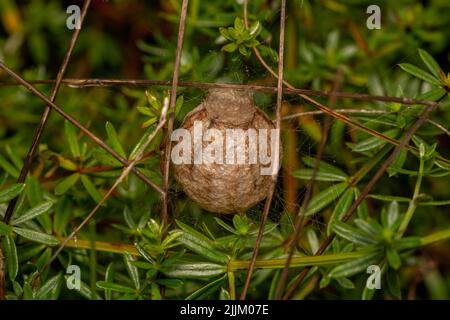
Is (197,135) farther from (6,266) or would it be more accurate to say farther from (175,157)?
(6,266)

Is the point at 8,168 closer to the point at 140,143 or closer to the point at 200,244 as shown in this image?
the point at 140,143

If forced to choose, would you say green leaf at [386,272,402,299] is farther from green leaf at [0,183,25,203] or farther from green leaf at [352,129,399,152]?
green leaf at [0,183,25,203]

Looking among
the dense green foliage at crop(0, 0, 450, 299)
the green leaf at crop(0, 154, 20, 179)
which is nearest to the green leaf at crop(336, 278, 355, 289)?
the dense green foliage at crop(0, 0, 450, 299)

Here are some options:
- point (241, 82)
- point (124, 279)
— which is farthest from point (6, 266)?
point (241, 82)

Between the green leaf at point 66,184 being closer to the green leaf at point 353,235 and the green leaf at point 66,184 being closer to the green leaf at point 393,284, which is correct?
the green leaf at point 353,235

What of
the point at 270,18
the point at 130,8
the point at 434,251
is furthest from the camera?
the point at 130,8

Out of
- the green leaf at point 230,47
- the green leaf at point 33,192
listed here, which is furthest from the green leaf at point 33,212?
the green leaf at point 230,47
